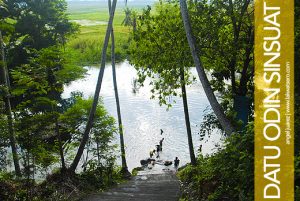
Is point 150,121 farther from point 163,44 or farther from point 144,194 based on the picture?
point 144,194

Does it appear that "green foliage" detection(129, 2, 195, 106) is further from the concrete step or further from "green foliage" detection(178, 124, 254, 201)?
"green foliage" detection(178, 124, 254, 201)

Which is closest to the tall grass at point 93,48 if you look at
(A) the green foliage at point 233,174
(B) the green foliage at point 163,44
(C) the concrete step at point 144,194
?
(B) the green foliage at point 163,44

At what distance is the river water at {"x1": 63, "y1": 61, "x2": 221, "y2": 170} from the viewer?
2928 centimetres

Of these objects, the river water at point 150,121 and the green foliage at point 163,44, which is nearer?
the green foliage at point 163,44

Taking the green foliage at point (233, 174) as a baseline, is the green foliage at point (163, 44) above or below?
above

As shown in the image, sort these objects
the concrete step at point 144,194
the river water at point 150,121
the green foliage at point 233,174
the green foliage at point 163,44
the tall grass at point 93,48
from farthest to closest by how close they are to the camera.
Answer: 1. the tall grass at point 93,48
2. the river water at point 150,121
3. the green foliage at point 163,44
4. the concrete step at point 144,194
5. the green foliage at point 233,174

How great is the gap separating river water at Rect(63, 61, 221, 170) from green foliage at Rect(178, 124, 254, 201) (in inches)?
570

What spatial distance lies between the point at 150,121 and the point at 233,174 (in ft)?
83.8

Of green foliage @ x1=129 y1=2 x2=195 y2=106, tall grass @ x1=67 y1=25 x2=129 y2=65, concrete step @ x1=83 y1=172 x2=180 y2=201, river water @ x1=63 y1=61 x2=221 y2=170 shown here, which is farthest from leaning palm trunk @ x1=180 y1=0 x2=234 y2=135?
tall grass @ x1=67 y1=25 x2=129 y2=65

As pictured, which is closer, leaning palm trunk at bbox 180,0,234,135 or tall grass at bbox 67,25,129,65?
leaning palm trunk at bbox 180,0,234,135

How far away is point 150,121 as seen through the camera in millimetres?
35312

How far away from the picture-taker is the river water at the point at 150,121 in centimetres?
2928

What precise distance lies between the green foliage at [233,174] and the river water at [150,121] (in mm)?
14476

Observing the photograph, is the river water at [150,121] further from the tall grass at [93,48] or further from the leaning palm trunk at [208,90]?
the tall grass at [93,48]
